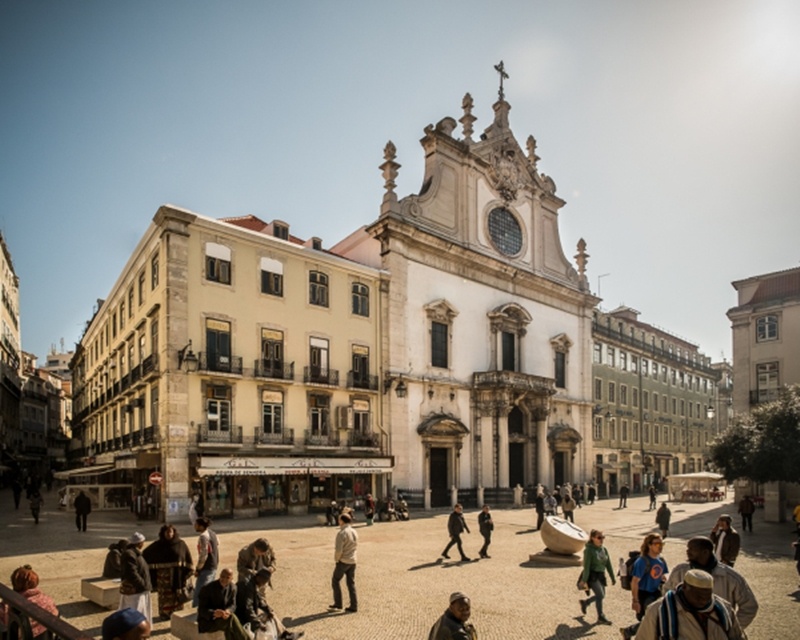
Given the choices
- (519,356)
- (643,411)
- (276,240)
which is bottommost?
(643,411)

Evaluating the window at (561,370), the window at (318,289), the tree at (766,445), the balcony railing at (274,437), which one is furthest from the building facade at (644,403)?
the balcony railing at (274,437)

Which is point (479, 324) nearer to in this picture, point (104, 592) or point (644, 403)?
point (644, 403)

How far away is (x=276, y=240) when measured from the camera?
30.5 metres

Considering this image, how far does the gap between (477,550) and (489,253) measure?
25220mm

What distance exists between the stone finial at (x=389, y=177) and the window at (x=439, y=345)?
7.22 metres

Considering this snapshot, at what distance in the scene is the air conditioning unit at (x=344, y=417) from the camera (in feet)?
105

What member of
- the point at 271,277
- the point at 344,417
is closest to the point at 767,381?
the point at 344,417

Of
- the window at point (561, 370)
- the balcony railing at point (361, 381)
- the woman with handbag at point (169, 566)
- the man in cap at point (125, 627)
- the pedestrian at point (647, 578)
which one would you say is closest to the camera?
the man in cap at point (125, 627)

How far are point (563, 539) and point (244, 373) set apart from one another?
1667 cm

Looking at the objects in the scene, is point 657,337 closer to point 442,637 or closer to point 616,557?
point 616,557

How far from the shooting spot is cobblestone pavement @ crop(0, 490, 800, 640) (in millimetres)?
10992

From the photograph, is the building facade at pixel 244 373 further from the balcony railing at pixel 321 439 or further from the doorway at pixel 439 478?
the doorway at pixel 439 478

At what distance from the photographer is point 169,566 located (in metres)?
10.8

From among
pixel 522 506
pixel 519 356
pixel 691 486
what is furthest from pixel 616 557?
pixel 691 486
